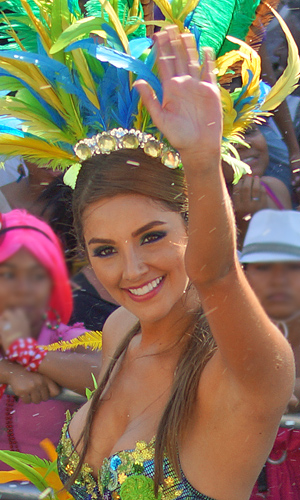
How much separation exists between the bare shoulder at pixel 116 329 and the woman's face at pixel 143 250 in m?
0.46

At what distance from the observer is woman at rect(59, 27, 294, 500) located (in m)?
1.25

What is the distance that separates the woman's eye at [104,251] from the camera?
190cm

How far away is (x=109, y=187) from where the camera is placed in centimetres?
188

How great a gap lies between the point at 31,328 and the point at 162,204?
4.33ft

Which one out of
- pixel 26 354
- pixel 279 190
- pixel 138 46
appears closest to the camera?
pixel 138 46

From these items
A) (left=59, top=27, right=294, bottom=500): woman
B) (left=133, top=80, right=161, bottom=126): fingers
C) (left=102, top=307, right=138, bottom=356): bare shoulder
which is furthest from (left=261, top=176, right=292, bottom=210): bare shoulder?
(left=133, top=80, right=161, bottom=126): fingers

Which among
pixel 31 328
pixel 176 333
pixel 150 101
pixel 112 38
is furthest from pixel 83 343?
pixel 150 101

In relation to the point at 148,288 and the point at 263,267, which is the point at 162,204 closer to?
the point at 148,288

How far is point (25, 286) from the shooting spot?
2973mm

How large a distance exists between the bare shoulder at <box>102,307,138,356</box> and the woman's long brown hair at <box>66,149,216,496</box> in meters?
0.23

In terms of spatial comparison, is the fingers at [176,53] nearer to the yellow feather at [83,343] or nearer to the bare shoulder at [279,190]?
the yellow feather at [83,343]

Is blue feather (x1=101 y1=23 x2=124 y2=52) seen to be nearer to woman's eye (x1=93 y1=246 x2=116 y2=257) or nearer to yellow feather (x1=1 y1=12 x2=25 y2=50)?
yellow feather (x1=1 y1=12 x2=25 y2=50)

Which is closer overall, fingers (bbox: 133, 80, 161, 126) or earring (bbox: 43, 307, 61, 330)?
fingers (bbox: 133, 80, 161, 126)

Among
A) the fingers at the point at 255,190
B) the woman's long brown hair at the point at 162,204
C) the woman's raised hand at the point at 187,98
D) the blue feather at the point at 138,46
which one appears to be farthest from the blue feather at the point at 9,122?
the fingers at the point at 255,190
